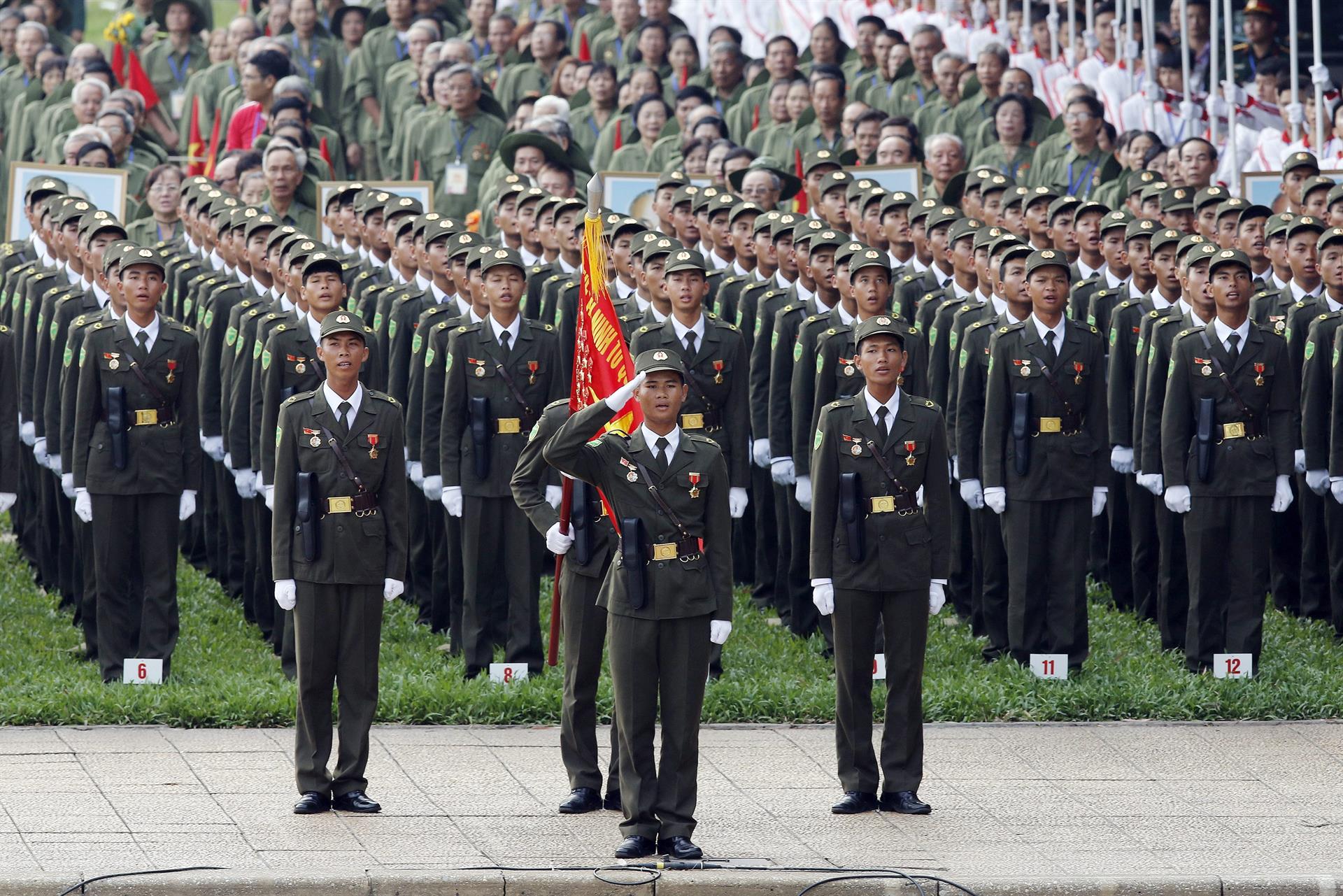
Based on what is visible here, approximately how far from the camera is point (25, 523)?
606 inches

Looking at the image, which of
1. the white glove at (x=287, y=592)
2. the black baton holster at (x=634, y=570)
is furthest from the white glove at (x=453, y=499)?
the black baton holster at (x=634, y=570)

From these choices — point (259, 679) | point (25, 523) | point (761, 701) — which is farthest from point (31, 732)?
point (25, 523)

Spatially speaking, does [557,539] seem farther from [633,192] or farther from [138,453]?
[633,192]

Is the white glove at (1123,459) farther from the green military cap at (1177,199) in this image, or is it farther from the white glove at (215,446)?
the white glove at (215,446)

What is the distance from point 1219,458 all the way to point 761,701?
2.59 metres

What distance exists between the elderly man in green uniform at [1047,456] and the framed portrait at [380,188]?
4.96 meters

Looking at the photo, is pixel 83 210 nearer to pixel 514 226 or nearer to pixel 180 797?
pixel 514 226

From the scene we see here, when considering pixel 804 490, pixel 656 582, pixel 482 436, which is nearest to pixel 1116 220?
pixel 804 490

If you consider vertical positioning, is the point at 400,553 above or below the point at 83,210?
below

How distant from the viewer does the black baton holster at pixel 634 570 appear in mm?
9062

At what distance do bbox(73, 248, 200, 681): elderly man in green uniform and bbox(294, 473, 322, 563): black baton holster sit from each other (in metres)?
2.30

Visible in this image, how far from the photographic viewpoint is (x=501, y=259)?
12.0m

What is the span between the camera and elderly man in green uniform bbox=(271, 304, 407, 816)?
32.0 feet

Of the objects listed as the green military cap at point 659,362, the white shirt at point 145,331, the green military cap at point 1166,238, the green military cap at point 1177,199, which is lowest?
the green military cap at point 659,362
